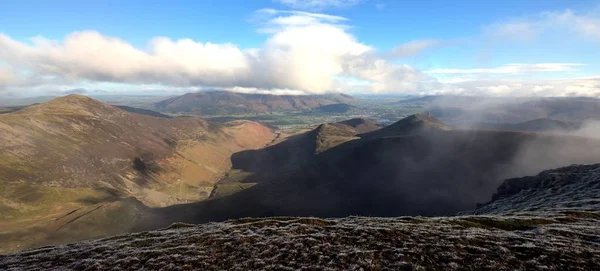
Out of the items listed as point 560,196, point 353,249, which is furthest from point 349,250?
point 560,196

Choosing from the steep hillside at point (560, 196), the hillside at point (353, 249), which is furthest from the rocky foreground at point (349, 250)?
the steep hillside at point (560, 196)

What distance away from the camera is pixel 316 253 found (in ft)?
101

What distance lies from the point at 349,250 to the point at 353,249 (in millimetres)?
506

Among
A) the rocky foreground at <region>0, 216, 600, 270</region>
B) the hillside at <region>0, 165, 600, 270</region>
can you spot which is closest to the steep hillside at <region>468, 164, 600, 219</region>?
the hillside at <region>0, 165, 600, 270</region>

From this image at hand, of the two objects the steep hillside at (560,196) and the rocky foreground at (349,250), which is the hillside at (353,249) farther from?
the steep hillside at (560,196)

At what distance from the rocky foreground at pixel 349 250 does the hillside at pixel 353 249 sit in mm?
78

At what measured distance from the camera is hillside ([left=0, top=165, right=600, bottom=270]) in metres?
27.5

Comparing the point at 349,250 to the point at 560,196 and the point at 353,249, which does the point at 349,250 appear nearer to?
the point at 353,249

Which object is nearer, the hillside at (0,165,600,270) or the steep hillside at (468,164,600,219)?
the hillside at (0,165,600,270)

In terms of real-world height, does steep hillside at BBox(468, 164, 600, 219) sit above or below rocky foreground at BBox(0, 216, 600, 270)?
below

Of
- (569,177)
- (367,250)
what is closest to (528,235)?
(367,250)

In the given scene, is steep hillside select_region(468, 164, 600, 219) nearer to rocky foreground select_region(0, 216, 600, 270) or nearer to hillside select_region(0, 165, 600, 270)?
hillside select_region(0, 165, 600, 270)

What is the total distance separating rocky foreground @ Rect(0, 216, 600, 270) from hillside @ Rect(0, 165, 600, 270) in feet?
0.26

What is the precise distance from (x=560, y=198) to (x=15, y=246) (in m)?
246
